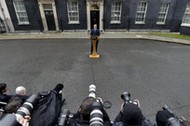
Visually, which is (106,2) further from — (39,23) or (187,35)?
(187,35)

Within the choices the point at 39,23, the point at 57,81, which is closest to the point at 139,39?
the point at 57,81

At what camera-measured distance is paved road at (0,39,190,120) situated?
429cm

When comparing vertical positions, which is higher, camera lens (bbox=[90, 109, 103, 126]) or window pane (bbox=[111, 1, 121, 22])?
window pane (bbox=[111, 1, 121, 22])

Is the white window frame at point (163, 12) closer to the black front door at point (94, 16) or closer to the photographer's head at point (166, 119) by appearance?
the black front door at point (94, 16)

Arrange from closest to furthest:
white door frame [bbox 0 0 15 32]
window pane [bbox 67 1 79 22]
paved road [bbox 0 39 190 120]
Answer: paved road [bbox 0 39 190 120] → white door frame [bbox 0 0 15 32] → window pane [bbox 67 1 79 22]

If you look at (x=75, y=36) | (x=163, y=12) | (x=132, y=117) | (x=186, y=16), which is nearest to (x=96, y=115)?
(x=132, y=117)

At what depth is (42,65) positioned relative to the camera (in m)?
6.43

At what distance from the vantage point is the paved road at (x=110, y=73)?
4.29 m

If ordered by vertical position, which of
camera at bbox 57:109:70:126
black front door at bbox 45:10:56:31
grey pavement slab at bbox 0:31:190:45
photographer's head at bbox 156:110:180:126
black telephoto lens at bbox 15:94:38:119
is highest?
black front door at bbox 45:10:56:31

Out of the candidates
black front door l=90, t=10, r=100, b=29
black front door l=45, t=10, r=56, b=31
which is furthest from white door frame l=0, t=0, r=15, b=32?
black front door l=90, t=10, r=100, b=29

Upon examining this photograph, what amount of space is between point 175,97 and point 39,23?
12.5 m

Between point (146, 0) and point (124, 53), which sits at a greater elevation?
point (146, 0)

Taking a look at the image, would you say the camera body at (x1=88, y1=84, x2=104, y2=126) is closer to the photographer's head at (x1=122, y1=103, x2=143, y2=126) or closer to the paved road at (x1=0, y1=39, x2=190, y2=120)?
the photographer's head at (x1=122, y1=103, x2=143, y2=126)

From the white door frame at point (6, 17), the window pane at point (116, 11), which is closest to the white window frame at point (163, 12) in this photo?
the window pane at point (116, 11)
